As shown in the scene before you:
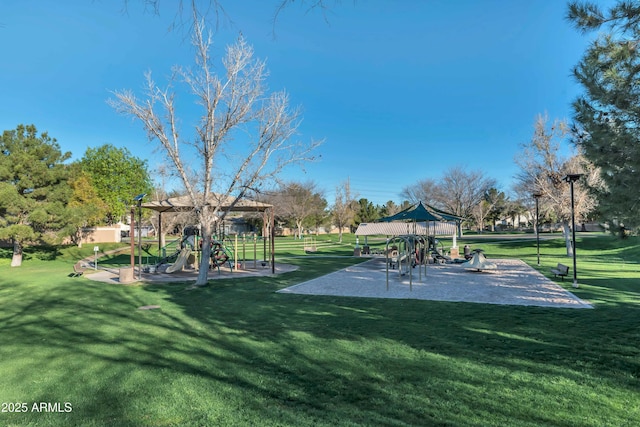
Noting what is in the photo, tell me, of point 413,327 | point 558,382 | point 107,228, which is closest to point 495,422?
point 558,382

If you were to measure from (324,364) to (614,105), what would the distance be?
5.01 metres

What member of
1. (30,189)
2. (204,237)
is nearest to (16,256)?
(30,189)

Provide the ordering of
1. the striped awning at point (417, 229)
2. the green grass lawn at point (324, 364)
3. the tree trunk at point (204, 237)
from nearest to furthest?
the green grass lawn at point (324, 364) < the tree trunk at point (204, 237) < the striped awning at point (417, 229)

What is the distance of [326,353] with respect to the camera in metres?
4.95

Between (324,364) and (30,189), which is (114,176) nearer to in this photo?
(30,189)

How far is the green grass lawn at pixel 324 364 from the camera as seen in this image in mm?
3264

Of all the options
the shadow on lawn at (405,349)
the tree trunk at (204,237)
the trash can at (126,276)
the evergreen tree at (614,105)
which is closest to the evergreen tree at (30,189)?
the trash can at (126,276)

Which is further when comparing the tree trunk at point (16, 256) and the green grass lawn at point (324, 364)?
the tree trunk at point (16, 256)

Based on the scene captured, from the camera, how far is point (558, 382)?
3.87 m

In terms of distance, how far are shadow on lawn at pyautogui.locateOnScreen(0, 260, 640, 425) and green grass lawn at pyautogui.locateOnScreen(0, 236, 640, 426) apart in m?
0.02

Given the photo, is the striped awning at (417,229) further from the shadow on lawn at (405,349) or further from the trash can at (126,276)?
the shadow on lawn at (405,349)

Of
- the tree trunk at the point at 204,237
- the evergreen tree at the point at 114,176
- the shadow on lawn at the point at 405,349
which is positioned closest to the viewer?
the shadow on lawn at the point at 405,349

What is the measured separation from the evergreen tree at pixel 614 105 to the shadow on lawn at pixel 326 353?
208 centimetres

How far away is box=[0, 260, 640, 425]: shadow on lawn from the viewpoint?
11.4ft
